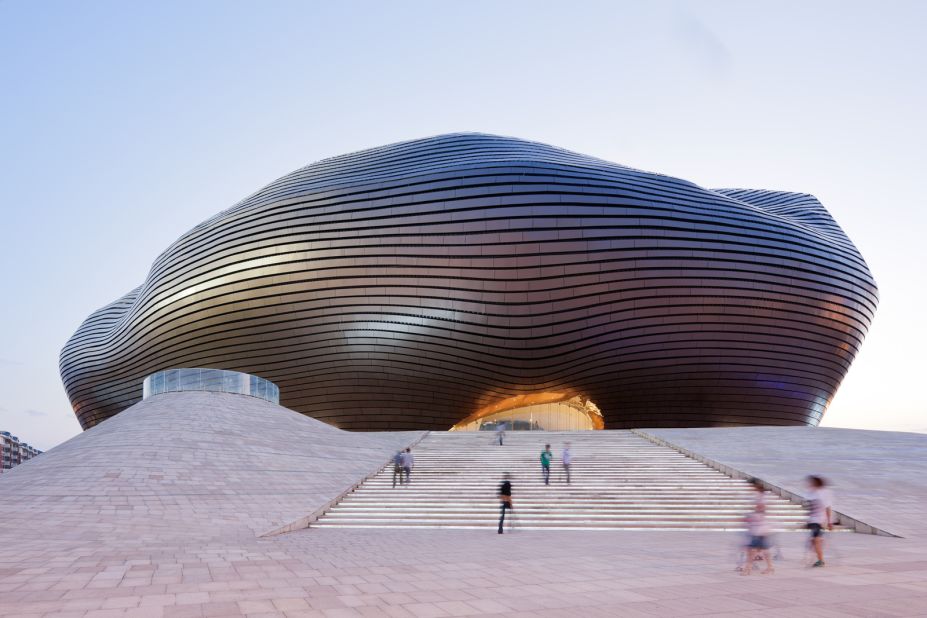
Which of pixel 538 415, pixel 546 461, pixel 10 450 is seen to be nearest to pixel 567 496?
pixel 546 461

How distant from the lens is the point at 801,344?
105 ft

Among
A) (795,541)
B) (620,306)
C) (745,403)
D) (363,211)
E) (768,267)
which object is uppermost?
(363,211)

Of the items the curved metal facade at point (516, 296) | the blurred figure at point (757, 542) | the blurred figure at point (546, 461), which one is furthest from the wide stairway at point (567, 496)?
the curved metal facade at point (516, 296)

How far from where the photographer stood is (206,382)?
22.1 metres

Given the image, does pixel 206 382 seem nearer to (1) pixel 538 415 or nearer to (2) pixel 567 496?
(2) pixel 567 496

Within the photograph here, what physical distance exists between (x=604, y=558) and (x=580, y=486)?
22.3ft

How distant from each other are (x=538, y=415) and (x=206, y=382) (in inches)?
820

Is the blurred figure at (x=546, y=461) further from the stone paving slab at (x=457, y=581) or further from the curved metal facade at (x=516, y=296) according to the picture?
the curved metal facade at (x=516, y=296)

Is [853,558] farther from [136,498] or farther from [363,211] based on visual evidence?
[363,211]

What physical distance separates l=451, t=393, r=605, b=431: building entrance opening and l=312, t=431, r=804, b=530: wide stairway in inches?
592

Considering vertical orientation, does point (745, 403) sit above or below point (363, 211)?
below

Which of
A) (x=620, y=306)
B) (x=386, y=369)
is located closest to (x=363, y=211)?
(x=386, y=369)

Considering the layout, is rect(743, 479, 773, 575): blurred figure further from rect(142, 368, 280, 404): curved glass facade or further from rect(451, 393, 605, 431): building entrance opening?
rect(451, 393, 605, 431): building entrance opening

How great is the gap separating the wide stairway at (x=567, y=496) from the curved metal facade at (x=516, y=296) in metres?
11.6
